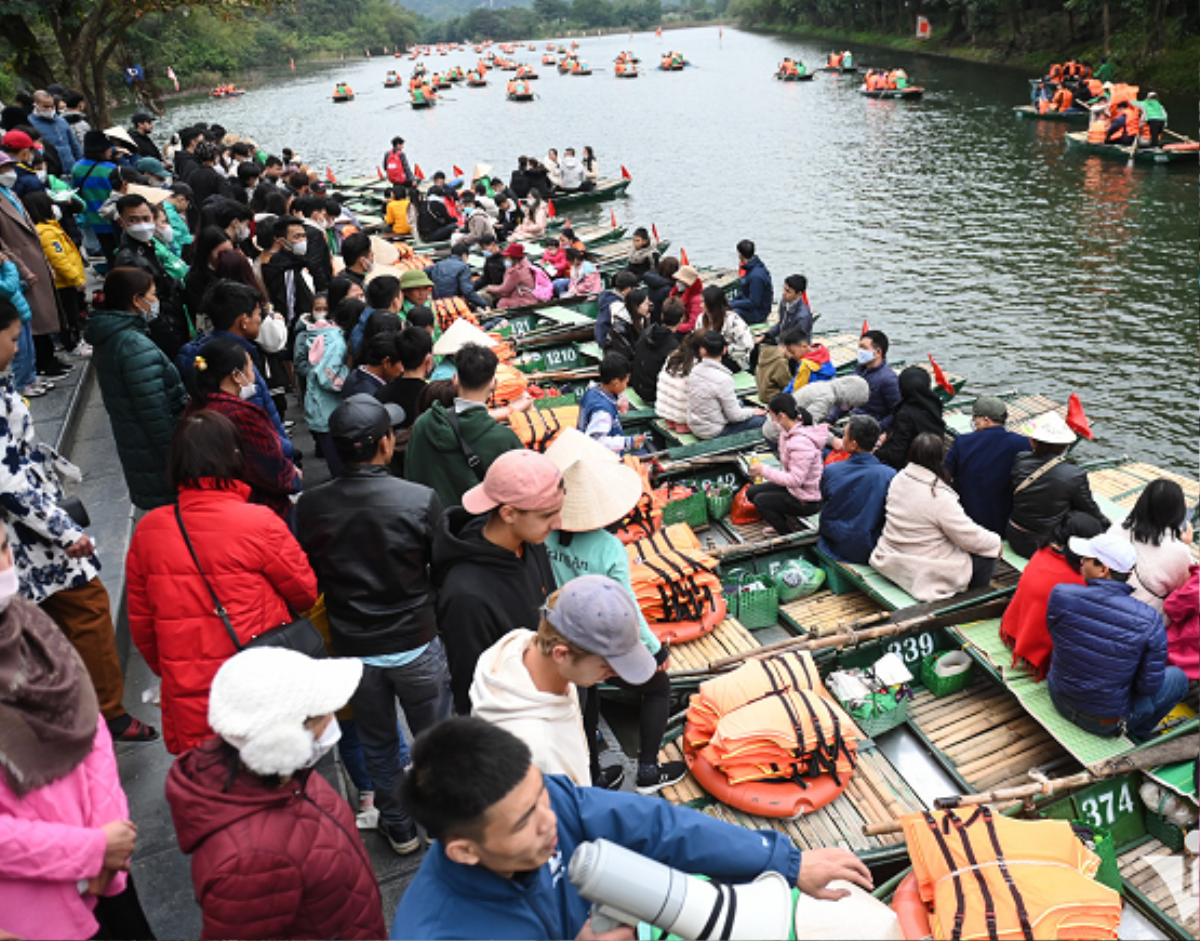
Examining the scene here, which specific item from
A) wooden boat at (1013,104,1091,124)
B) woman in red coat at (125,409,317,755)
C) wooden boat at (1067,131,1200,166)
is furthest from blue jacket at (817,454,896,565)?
wooden boat at (1013,104,1091,124)

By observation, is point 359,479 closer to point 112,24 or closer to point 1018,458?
point 1018,458

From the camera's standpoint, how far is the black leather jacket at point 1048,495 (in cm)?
539

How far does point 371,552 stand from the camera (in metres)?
3.28

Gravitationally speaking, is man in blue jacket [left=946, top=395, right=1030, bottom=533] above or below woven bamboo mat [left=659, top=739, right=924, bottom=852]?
above

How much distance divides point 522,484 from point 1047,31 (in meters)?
43.0

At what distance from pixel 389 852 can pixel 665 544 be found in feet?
8.47

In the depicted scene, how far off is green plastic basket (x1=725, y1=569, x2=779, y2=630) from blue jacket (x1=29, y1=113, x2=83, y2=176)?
37.4ft

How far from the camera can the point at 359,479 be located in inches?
130

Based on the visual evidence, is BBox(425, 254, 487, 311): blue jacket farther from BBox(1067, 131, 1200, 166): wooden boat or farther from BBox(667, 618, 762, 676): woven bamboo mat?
BBox(1067, 131, 1200, 166): wooden boat

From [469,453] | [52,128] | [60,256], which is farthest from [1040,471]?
[52,128]

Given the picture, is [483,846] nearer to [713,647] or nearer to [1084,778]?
[1084,778]

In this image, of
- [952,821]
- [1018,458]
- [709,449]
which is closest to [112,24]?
[709,449]

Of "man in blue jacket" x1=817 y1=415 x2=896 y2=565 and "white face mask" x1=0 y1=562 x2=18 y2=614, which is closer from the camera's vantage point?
"white face mask" x1=0 y1=562 x2=18 y2=614

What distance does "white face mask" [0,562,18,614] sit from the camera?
227 centimetres
